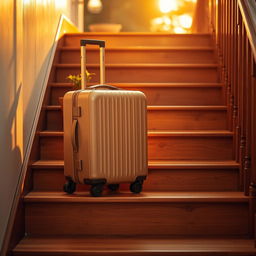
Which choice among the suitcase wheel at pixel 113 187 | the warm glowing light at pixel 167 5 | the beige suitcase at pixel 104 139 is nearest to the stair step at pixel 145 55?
the beige suitcase at pixel 104 139

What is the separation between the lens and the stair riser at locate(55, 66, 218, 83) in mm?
4082

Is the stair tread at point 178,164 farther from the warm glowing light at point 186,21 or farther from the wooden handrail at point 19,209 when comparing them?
the warm glowing light at point 186,21

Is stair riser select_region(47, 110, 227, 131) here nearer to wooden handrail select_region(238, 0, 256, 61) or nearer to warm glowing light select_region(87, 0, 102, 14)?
wooden handrail select_region(238, 0, 256, 61)

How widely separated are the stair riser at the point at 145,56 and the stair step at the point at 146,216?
1784 mm

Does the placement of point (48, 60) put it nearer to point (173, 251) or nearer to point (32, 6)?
point (32, 6)

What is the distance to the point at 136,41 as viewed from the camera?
183 inches

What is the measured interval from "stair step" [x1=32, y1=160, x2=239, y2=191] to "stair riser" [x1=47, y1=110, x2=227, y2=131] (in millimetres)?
538

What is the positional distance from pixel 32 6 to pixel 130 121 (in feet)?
3.13

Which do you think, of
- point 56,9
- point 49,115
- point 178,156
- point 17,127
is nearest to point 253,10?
point 178,156

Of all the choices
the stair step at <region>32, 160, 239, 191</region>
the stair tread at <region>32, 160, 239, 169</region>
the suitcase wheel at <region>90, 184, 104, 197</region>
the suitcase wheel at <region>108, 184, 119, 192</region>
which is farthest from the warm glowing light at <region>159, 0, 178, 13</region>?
the suitcase wheel at <region>90, 184, 104, 197</region>

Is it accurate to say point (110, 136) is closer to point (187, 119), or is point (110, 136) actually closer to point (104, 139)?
point (104, 139)

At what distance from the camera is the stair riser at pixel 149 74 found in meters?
4.08

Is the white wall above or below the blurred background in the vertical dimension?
below

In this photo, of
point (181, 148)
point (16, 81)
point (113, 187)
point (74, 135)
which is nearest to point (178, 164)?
point (181, 148)
